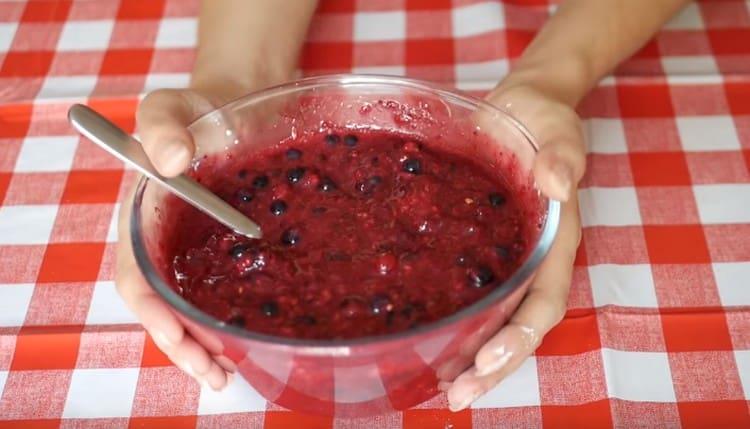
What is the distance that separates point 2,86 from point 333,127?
2.37ft

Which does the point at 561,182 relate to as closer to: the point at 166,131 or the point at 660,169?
the point at 166,131

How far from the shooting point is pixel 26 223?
4.19 feet

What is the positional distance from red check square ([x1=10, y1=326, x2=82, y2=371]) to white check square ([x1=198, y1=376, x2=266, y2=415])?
0.18 metres

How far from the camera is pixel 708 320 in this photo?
1104mm

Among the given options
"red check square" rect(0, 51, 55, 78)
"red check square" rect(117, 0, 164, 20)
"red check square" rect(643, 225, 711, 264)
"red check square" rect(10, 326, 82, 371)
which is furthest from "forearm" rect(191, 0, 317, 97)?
"red check square" rect(643, 225, 711, 264)

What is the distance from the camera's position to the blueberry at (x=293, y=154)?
1001mm

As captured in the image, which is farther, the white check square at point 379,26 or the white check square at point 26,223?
the white check square at point 379,26

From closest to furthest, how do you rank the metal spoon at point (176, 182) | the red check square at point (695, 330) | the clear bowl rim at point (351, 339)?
the clear bowl rim at point (351, 339)
the metal spoon at point (176, 182)
the red check square at point (695, 330)

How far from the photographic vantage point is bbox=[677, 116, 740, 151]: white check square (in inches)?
52.5

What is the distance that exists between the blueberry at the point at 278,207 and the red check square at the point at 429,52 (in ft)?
2.06

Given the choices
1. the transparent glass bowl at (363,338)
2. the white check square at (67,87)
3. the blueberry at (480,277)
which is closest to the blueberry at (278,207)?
the transparent glass bowl at (363,338)

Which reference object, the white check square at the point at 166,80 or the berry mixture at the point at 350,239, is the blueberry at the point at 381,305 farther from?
the white check square at the point at 166,80

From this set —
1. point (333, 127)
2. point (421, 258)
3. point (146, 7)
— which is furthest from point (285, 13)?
point (421, 258)

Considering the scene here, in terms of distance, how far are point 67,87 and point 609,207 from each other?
2.94 feet
